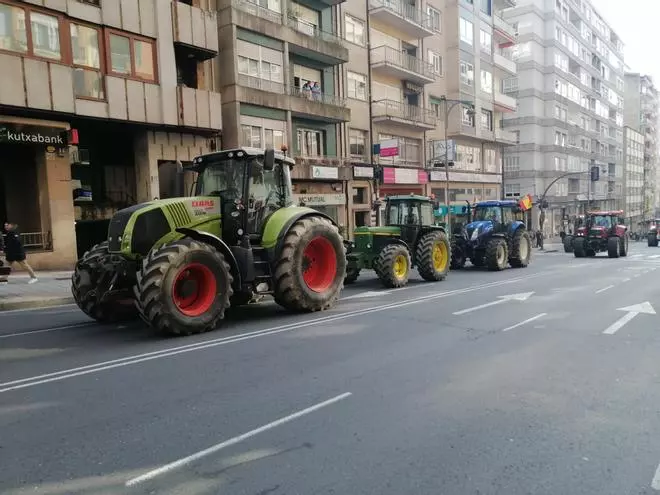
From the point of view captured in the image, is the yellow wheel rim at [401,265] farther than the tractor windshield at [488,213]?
No

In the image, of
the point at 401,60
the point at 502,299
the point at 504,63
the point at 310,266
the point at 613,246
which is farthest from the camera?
the point at 504,63

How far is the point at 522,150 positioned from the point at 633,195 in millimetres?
48335

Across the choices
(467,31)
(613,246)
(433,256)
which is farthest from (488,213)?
(467,31)

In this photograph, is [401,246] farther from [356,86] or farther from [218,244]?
[356,86]

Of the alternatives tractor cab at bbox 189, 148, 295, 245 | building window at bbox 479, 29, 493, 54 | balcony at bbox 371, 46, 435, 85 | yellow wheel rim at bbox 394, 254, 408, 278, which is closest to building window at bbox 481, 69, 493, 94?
building window at bbox 479, 29, 493, 54

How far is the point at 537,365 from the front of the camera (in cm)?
625

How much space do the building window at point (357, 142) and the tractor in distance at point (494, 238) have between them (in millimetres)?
9949

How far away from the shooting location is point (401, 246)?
45.4 feet

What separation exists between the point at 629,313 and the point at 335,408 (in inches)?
296

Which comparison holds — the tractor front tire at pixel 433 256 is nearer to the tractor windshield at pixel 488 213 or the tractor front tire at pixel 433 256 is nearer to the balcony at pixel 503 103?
the tractor windshield at pixel 488 213

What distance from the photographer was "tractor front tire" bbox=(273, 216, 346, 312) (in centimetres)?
916

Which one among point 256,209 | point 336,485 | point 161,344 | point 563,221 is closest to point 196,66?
point 256,209

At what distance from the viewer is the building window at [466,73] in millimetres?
37691

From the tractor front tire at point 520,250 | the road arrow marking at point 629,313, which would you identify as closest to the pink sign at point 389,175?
the tractor front tire at point 520,250
